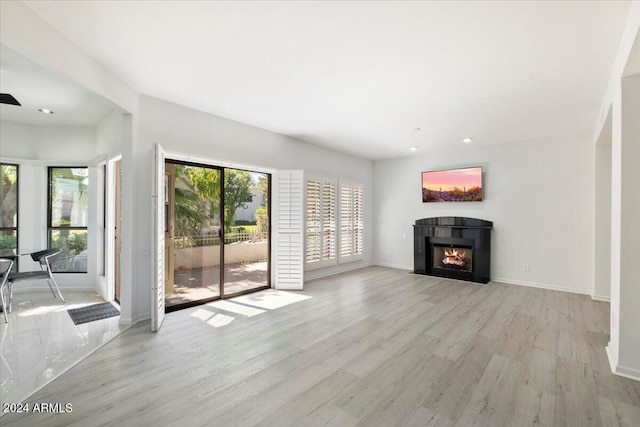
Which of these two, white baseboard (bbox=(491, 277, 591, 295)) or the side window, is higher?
the side window

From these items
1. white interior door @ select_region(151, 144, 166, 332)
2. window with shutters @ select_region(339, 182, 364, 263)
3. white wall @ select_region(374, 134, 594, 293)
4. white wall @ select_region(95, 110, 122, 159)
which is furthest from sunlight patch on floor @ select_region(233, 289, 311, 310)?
white wall @ select_region(374, 134, 594, 293)

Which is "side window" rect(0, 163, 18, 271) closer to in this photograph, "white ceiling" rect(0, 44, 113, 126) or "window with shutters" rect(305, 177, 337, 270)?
"white ceiling" rect(0, 44, 113, 126)

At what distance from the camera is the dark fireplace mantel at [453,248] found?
5516mm

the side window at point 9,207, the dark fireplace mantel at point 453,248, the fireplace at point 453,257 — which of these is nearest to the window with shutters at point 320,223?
the dark fireplace mantel at point 453,248

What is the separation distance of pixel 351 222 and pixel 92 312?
497 centimetres

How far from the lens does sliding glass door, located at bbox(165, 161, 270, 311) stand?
13.4 feet

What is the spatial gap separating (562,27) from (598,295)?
4.44 meters

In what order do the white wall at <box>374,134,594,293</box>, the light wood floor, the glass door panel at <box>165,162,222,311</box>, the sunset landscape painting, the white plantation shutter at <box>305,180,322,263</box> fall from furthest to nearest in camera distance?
→ the sunset landscape painting < the white plantation shutter at <box>305,180,322,263</box> < the white wall at <box>374,134,594,293</box> < the glass door panel at <box>165,162,222,311</box> < the light wood floor

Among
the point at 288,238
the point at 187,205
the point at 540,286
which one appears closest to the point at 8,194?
the point at 187,205

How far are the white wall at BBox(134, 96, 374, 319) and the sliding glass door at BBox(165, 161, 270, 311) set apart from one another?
0.34 m

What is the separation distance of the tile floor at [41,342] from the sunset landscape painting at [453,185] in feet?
19.9

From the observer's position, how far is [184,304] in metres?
3.99

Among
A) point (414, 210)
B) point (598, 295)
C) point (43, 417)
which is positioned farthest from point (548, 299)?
point (43, 417)

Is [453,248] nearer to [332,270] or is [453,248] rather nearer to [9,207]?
[332,270]
